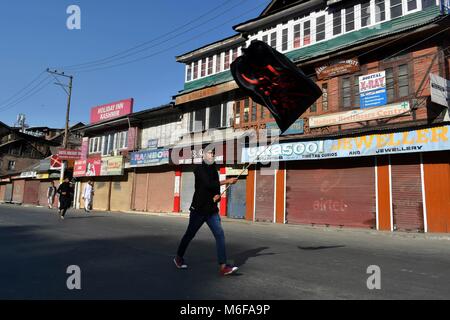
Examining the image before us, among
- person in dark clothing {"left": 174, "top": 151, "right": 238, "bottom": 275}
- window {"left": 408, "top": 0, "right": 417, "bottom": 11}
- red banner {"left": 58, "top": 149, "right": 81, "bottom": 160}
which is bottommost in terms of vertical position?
person in dark clothing {"left": 174, "top": 151, "right": 238, "bottom": 275}

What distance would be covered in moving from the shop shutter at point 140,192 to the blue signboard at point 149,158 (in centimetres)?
107

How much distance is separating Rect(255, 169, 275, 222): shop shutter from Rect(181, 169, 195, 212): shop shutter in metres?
6.01

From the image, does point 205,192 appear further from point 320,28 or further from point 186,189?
point 186,189

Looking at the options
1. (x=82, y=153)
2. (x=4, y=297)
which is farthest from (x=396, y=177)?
(x=82, y=153)

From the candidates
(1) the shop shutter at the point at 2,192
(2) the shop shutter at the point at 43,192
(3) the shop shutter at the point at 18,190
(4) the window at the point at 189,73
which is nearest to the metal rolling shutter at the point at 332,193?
(4) the window at the point at 189,73

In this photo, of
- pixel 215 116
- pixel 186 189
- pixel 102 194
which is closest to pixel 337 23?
pixel 215 116

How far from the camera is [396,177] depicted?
1563 centimetres

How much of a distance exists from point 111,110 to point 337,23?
71.2 feet

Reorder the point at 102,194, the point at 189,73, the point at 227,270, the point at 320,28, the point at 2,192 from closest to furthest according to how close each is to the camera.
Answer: the point at 227,270 < the point at 320,28 < the point at 189,73 < the point at 102,194 < the point at 2,192

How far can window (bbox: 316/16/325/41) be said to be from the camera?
62.3 feet

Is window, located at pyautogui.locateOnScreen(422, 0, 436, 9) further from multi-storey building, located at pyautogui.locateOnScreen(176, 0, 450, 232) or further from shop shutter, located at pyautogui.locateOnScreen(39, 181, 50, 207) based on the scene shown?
shop shutter, located at pyautogui.locateOnScreen(39, 181, 50, 207)

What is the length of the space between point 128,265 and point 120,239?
3.54 metres

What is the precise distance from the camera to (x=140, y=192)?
2958cm

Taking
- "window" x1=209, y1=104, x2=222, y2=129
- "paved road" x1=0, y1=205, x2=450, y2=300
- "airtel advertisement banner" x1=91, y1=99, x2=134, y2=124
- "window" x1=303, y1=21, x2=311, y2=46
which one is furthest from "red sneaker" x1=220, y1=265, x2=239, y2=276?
"airtel advertisement banner" x1=91, y1=99, x2=134, y2=124
